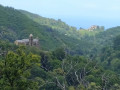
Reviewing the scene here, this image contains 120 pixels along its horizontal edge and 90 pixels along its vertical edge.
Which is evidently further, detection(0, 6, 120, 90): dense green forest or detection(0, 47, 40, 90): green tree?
detection(0, 6, 120, 90): dense green forest

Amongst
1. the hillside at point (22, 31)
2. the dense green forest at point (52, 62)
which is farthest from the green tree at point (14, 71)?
the hillside at point (22, 31)

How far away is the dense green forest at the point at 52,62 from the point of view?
13.3 metres

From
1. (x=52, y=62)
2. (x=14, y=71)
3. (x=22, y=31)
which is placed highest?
(x=22, y=31)

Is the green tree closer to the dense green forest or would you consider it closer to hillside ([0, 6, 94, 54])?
the dense green forest

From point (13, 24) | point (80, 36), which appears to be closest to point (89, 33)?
point (80, 36)

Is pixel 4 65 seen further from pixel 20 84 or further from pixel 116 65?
pixel 116 65

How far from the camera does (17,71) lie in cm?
1305

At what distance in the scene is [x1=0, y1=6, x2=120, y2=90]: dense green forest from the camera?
13.3 meters

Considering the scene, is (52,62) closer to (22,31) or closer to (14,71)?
(14,71)

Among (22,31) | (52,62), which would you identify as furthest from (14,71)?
(22,31)

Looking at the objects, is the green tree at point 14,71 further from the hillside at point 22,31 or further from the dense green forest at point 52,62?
the hillside at point 22,31

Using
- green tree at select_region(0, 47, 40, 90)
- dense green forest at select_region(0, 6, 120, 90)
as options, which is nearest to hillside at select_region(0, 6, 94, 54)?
dense green forest at select_region(0, 6, 120, 90)

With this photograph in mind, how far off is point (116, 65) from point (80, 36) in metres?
84.1

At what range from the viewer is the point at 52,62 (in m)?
37.8
